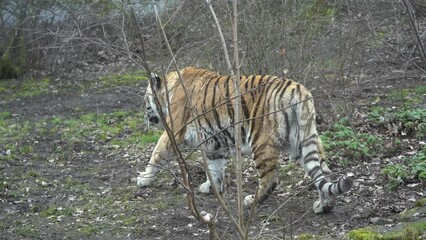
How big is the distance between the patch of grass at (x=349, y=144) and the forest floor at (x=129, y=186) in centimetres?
6

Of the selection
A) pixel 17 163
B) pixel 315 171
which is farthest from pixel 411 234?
pixel 17 163

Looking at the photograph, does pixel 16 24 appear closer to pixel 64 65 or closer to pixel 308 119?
pixel 64 65

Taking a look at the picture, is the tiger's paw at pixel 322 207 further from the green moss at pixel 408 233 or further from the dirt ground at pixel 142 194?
the green moss at pixel 408 233

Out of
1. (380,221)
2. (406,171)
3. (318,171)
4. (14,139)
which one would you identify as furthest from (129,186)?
(14,139)

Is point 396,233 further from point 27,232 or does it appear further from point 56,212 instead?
point 56,212

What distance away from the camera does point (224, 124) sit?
26.2 feet

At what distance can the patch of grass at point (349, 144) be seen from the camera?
848 centimetres

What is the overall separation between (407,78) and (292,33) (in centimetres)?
314

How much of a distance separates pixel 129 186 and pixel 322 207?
2.80 metres

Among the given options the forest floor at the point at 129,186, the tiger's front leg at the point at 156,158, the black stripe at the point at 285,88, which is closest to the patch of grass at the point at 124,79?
the forest floor at the point at 129,186

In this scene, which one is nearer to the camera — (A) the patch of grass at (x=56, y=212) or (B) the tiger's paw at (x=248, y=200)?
(B) the tiger's paw at (x=248, y=200)

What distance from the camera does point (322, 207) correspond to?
22.7 feet

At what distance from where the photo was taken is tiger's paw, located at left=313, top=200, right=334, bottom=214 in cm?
690

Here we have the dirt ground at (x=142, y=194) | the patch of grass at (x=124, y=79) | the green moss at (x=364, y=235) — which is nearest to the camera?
the green moss at (x=364, y=235)
